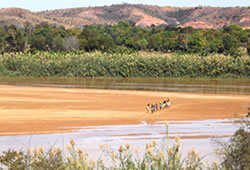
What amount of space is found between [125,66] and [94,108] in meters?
28.8

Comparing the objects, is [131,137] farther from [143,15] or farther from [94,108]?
[143,15]

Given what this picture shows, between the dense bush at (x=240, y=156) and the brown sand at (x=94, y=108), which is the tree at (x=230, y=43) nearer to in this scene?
the brown sand at (x=94, y=108)

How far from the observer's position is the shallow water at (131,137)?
50.3 feet

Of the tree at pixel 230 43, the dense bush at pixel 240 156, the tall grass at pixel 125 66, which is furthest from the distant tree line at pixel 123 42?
the dense bush at pixel 240 156

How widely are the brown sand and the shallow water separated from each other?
3.58ft

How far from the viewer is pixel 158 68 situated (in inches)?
2133

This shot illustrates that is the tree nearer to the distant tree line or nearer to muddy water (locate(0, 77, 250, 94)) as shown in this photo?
the distant tree line

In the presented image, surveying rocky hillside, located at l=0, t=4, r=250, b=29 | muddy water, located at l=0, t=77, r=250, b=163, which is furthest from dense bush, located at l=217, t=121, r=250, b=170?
rocky hillside, located at l=0, t=4, r=250, b=29

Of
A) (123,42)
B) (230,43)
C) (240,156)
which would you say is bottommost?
(240,156)

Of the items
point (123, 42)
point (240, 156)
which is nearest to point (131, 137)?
point (240, 156)

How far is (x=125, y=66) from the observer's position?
177 ft

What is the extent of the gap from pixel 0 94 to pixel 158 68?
25.0 metres

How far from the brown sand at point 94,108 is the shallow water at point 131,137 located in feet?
3.58

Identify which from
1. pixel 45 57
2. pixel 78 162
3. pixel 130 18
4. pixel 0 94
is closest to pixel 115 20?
pixel 130 18
